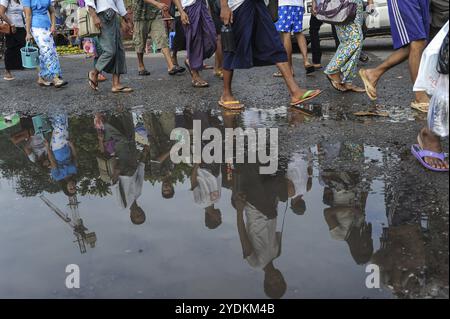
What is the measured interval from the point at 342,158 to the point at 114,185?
1.78 metres

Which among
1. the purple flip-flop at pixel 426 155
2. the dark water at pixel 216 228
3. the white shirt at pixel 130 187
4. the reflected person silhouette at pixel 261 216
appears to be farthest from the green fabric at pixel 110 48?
the purple flip-flop at pixel 426 155

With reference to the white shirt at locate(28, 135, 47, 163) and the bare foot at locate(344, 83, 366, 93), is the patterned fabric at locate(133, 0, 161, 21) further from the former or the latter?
the white shirt at locate(28, 135, 47, 163)

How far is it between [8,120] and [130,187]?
125 inches

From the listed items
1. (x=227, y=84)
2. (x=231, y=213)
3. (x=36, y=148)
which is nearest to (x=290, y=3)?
(x=227, y=84)

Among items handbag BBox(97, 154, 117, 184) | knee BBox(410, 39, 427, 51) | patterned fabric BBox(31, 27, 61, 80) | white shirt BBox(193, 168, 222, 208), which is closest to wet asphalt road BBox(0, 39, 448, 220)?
patterned fabric BBox(31, 27, 61, 80)

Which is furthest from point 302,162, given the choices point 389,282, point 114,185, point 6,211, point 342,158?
point 6,211

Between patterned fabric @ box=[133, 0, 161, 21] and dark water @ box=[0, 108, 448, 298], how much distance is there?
444cm

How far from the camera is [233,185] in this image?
414 cm

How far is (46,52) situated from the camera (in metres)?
8.49

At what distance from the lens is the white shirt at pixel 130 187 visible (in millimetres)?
4008

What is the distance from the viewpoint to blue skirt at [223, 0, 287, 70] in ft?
19.6

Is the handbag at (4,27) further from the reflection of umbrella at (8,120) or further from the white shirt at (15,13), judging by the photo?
the reflection of umbrella at (8,120)

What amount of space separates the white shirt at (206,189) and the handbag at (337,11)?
286 cm

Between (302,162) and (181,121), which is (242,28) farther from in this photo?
(302,162)
